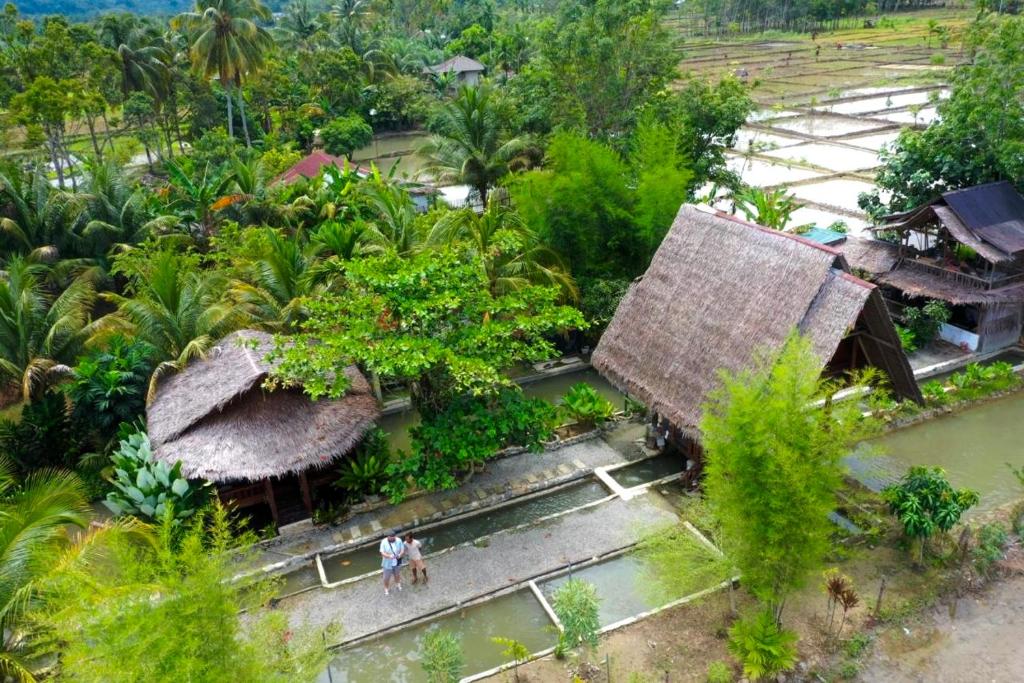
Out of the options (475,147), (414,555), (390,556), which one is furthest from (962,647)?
(475,147)

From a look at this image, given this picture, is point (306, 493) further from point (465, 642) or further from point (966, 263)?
point (966, 263)

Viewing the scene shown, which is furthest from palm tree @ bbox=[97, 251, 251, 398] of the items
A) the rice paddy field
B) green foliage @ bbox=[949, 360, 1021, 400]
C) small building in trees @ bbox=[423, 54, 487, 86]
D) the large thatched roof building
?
small building in trees @ bbox=[423, 54, 487, 86]

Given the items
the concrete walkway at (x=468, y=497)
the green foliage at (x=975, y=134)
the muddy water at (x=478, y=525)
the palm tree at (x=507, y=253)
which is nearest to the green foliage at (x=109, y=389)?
the concrete walkway at (x=468, y=497)

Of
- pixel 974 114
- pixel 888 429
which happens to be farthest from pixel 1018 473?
pixel 974 114

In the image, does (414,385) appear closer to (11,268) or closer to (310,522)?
(310,522)

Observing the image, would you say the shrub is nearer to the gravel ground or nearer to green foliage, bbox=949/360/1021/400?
the gravel ground

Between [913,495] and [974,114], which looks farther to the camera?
[974,114]
